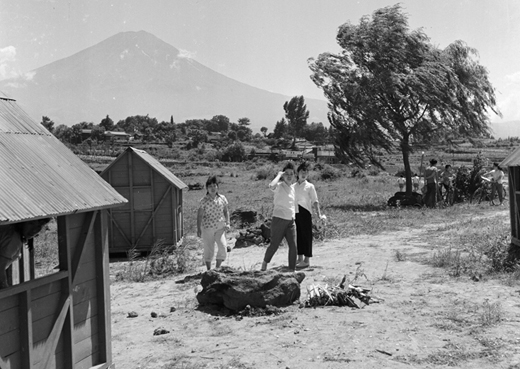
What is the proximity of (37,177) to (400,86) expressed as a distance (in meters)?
17.9

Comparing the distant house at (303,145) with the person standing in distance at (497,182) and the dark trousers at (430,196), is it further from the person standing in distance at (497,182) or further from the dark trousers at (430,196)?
the person standing in distance at (497,182)

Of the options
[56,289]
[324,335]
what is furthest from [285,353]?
[56,289]

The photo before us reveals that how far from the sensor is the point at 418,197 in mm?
19875

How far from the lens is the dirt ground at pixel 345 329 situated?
5.09 m

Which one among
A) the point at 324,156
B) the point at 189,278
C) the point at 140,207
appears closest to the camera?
the point at 189,278

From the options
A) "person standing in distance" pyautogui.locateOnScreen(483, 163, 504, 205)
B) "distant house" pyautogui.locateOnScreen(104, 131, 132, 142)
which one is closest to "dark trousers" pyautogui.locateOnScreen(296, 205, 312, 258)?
"person standing in distance" pyautogui.locateOnScreen(483, 163, 504, 205)

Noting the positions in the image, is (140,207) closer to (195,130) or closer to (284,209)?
(284,209)

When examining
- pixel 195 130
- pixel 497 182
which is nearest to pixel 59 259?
pixel 497 182

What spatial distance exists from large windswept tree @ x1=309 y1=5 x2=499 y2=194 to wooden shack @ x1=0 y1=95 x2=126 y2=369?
17.0 metres

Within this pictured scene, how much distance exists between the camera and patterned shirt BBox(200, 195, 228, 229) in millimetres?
8594

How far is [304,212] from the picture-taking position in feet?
29.7

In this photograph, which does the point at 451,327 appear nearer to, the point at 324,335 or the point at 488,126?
the point at 324,335

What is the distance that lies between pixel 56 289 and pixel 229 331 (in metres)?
2.27

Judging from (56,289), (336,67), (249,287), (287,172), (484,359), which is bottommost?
(484,359)
